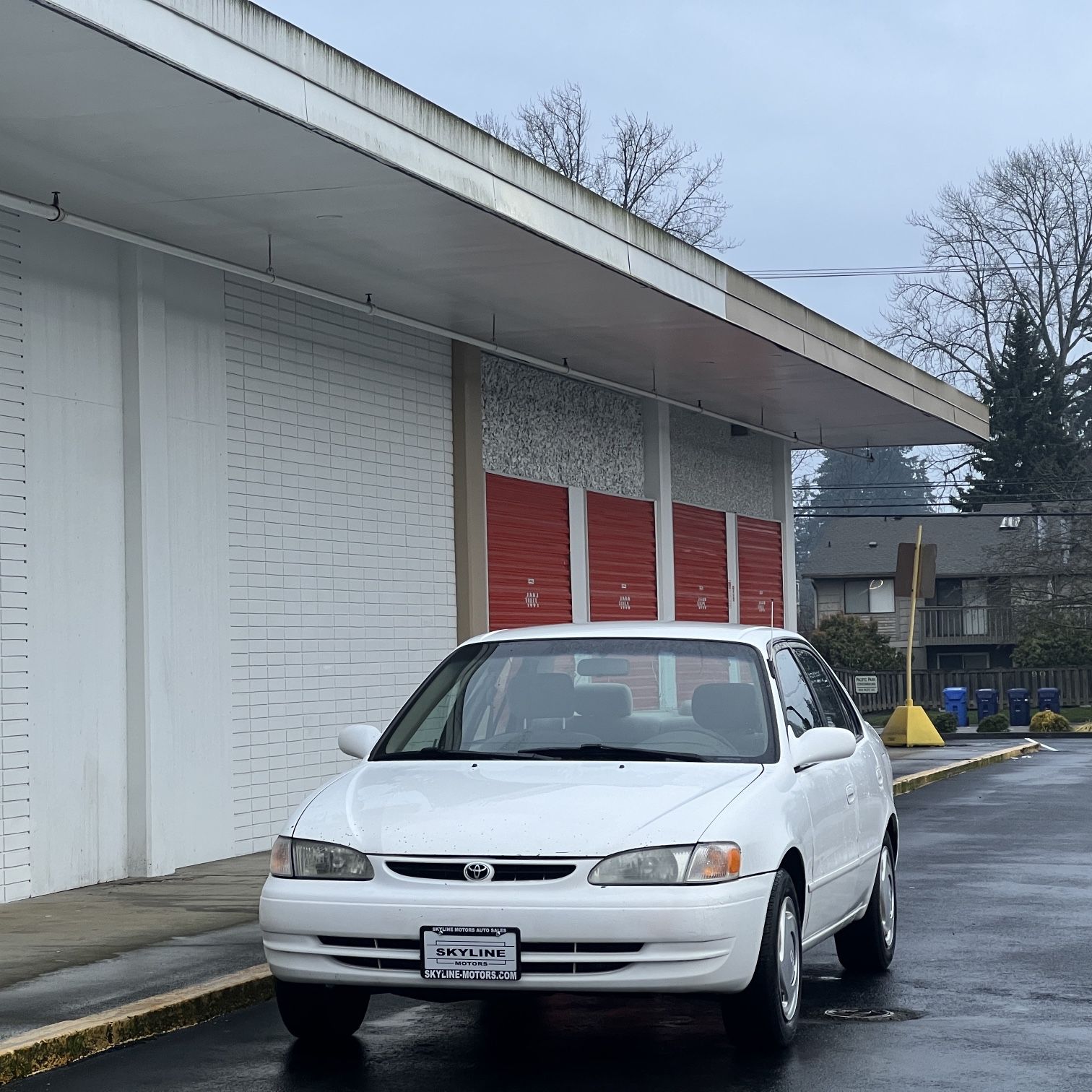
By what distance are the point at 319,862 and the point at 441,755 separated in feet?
3.47

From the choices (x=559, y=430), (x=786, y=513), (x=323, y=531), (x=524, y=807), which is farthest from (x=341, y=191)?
(x=786, y=513)

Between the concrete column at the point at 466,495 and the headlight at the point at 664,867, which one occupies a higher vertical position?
the concrete column at the point at 466,495

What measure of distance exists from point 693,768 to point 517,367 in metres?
12.0

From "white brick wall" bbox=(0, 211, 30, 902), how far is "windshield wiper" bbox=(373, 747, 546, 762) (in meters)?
4.33

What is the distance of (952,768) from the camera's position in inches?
952

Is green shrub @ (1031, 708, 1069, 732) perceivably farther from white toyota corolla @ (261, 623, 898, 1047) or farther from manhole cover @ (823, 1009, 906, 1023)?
manhole cover @ (823, 1009, 906, 1023)

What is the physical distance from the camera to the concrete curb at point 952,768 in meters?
21.5

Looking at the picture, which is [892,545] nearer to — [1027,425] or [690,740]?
[1027,425]

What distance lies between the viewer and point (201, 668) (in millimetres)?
13055

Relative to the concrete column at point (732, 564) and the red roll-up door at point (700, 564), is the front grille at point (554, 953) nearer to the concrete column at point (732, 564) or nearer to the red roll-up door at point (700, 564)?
the red roll-up door at point (700, 564)

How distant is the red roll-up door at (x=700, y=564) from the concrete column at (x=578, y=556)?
2902 mm

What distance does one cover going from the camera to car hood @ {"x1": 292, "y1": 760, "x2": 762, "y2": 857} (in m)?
6.50

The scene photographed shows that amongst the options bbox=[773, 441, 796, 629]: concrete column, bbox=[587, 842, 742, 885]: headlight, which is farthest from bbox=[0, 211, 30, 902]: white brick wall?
bbox=[773, 441, 796, 629]: concrete column

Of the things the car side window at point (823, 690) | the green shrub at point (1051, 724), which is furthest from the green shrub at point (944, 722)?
the car side window at point (823, 690)
